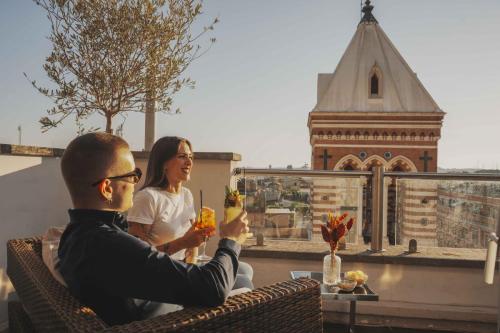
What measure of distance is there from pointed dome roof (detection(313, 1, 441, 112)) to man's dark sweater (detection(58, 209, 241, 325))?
23821mm

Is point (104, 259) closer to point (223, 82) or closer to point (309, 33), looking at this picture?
point (223, 82)

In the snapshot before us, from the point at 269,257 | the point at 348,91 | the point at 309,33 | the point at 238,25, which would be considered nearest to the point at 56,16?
the point at 238,25

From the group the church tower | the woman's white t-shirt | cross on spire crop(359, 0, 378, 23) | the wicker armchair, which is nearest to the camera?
the wicker armchair

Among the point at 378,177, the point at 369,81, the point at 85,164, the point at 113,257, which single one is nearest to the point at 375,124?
the point at 369,81

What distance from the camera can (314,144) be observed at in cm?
2395

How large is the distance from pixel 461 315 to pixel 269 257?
1.66 metres

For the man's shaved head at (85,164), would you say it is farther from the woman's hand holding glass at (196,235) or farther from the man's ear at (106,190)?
the woman's hand holding glass at (196,235)

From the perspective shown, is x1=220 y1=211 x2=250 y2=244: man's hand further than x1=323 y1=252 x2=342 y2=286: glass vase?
No

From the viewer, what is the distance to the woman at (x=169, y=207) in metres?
2.10

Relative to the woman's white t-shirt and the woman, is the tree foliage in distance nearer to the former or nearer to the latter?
the woman

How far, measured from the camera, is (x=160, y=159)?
250 cm

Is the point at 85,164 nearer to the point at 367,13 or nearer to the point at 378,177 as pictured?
the point at 378,177

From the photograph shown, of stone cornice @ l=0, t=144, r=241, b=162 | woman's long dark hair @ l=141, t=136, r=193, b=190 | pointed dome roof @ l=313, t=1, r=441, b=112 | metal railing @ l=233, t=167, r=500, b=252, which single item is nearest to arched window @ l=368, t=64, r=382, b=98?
pointed dome roof @ l=313, t=1, r=441, b=112

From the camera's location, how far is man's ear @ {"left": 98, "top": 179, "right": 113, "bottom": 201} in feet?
3.91
